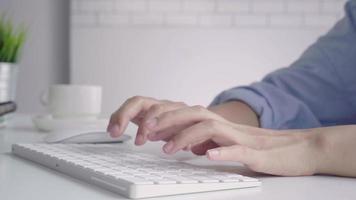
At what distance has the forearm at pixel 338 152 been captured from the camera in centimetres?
57

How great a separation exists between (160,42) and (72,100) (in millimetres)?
1049

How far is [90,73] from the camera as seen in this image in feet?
6.90

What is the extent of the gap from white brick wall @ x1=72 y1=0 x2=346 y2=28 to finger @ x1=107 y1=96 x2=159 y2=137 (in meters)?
1.41

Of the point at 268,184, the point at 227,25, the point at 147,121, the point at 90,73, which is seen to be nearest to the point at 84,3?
the point at 90,73

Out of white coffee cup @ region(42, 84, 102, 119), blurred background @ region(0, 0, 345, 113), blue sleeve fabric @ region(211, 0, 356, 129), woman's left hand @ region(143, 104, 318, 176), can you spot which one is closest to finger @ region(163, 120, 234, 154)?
woman's left hand @ region(143, 104, 318, 176)

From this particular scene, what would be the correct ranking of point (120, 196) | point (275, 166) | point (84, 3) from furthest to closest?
point (84, 3) → point (275, 166) → point (120, 196)

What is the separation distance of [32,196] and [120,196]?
7 cm

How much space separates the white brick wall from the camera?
2.09m

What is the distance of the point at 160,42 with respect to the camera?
2.12 m

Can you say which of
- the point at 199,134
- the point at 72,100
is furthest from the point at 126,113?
the point at 72,100

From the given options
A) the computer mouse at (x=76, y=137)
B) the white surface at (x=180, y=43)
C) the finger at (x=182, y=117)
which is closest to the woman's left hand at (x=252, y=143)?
the finger at (x=182, y=117)

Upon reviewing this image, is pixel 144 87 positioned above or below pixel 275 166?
below

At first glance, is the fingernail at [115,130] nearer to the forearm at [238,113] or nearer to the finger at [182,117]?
the finger at [182,117]

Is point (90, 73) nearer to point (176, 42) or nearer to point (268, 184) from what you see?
point (176, 42)
